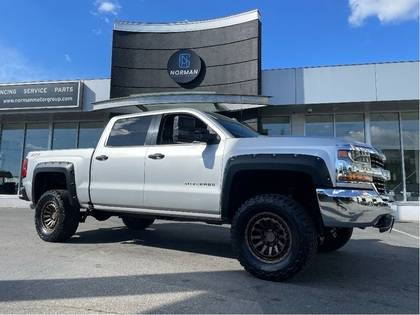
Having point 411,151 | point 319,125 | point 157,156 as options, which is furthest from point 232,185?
point 411,151

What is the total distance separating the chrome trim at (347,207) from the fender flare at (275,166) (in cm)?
13

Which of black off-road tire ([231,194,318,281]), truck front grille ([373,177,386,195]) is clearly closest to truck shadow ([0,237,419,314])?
black off-road tire ([231,194,318,281])

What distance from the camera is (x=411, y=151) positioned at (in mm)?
16141

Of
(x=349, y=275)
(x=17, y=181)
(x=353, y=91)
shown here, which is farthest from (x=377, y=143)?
(x=17, y=181)

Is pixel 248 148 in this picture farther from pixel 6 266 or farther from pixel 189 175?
pixel 6 266

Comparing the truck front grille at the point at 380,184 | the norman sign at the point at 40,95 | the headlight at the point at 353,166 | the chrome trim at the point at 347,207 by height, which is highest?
the norman sign at the point at 40,95

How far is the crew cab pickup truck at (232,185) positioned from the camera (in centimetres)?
482

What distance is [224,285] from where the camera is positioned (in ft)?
15.7

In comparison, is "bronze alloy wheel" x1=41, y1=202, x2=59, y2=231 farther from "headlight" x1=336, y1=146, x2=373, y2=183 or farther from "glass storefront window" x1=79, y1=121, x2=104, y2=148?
"glass storefront window" x1=79, y1=121, x2=104, y2=148

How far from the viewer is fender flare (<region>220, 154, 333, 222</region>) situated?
190 inches

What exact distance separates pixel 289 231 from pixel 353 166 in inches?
39.5

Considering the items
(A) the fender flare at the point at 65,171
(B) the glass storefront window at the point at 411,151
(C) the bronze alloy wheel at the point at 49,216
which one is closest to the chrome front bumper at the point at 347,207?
(A) the fender flare at the point at 65,171

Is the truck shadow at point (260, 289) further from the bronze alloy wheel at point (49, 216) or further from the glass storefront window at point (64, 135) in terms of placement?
the glass storefront window at point (64, 135)

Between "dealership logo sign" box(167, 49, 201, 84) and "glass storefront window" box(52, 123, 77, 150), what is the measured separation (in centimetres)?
615
